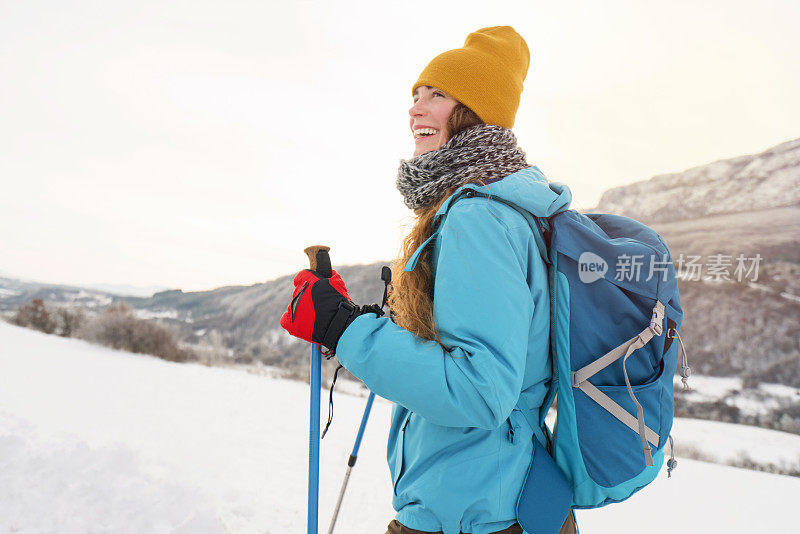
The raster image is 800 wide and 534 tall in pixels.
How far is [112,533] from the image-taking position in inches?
113

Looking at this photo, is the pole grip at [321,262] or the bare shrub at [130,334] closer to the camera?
the pole grip at [321,262]

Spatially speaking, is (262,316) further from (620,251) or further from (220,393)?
(620,251)

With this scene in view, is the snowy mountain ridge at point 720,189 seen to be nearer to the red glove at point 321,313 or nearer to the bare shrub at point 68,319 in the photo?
the red glove at point 321,313

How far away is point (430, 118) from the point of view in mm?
1500

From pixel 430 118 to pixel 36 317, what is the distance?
11.4 m

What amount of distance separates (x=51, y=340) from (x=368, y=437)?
6.31m

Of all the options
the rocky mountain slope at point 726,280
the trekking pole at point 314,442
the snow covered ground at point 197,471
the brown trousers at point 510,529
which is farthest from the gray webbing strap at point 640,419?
the rocky mountain slope at point 726,280

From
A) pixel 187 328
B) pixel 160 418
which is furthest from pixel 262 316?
pixel 160 418

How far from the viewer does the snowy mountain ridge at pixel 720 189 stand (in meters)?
8.87

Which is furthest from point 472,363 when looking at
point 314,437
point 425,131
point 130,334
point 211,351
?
point 211,351

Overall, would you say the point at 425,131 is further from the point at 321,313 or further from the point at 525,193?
the point at 321,313

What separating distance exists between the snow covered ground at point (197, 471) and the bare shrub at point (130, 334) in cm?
272

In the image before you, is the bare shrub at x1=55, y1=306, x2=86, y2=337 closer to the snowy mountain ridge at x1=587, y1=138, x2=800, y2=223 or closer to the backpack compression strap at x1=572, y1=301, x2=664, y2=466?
the backpack compression strap at x1=572, y1=301, x2=664, y2=466

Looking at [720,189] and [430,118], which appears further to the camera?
[720,189]
